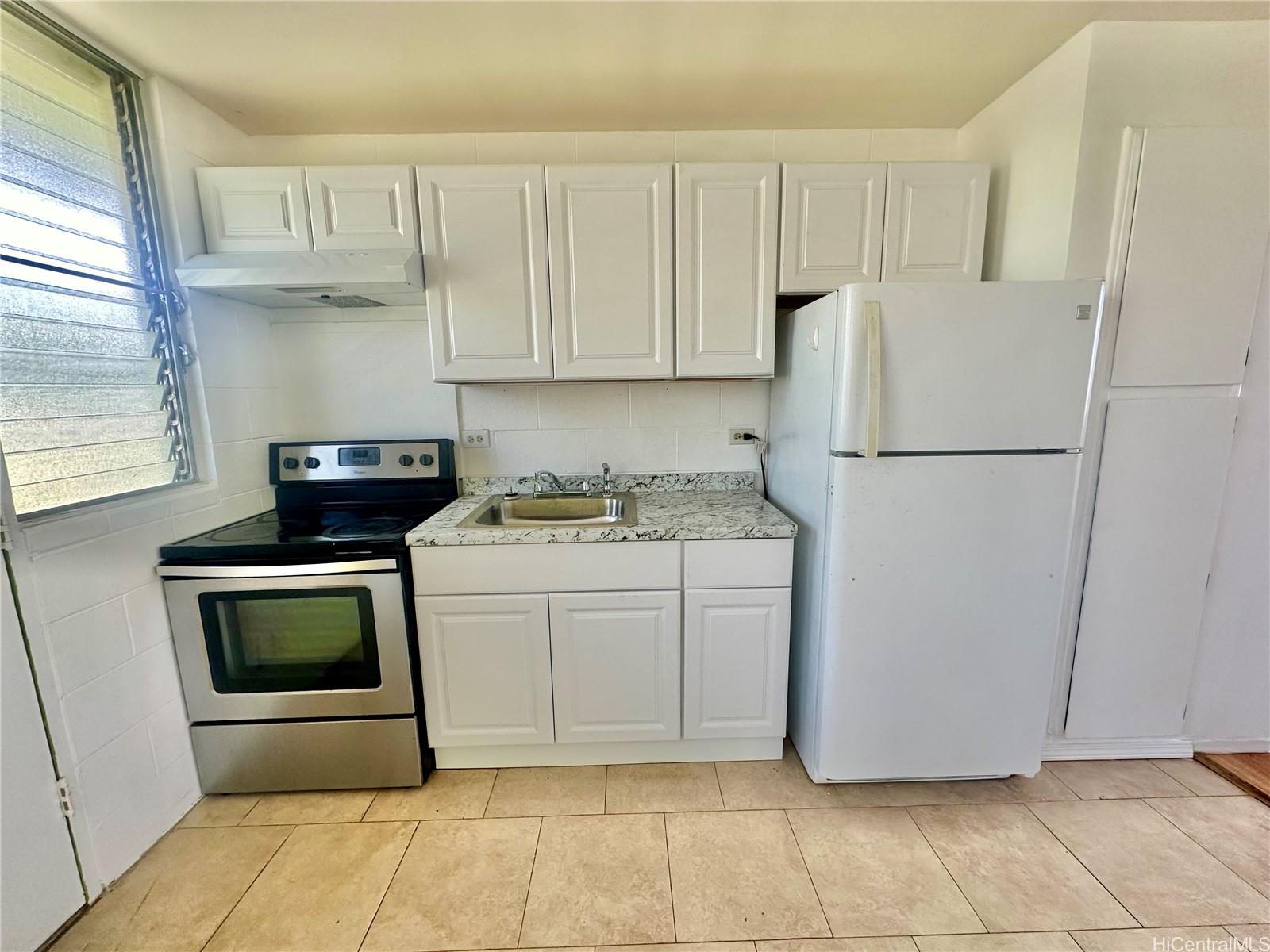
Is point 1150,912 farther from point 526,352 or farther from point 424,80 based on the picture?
point 424,80

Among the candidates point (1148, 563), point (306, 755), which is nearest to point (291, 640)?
point (306, 755)

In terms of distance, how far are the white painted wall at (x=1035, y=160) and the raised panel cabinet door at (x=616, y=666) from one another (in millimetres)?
1657

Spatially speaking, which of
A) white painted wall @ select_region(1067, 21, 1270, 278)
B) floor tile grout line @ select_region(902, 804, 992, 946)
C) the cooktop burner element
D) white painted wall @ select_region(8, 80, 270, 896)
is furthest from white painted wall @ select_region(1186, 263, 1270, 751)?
white painted wall @ select_region(8, 80, 270, 896)

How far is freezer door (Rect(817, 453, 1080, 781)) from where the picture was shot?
145cm

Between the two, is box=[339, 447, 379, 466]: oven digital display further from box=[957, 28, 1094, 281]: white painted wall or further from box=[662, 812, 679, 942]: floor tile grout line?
box=[957, 28, 1094, 281]: white painted wall

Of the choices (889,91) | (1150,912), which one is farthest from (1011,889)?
(889,91)

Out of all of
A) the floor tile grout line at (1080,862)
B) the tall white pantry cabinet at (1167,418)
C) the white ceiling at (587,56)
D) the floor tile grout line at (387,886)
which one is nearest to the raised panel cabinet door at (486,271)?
the white ceiling at (587,56)

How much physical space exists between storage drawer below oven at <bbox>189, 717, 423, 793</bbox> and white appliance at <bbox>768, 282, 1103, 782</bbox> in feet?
4.58

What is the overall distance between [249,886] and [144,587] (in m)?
0.91

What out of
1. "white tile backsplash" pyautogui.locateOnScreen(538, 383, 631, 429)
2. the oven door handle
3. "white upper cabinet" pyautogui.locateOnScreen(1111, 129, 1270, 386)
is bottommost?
the oven door handle

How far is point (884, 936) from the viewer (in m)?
1.22

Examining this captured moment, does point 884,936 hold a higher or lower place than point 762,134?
lower

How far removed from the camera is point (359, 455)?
81.3 inches

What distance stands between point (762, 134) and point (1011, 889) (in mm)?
2633
